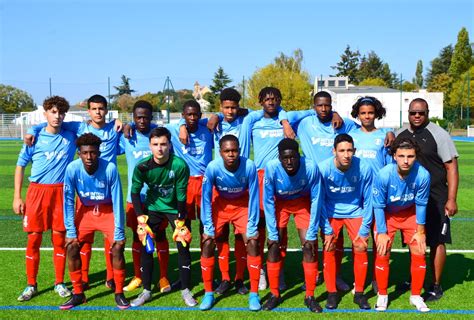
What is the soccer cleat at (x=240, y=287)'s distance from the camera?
16.5 ft

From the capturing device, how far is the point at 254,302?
4.59m

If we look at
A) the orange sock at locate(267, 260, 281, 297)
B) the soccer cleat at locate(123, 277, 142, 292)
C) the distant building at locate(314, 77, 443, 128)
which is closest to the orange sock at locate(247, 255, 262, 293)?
the orange sock at locate(267, 260, 281, 297)

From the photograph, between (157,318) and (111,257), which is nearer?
(157,318)

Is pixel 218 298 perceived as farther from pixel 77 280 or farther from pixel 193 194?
pixel 77 280

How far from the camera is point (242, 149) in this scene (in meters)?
5.41

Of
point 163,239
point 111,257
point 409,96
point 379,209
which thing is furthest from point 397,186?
point 409,96

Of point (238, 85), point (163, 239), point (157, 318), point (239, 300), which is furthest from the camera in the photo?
point (238, 85)

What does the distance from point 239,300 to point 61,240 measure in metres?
2.04

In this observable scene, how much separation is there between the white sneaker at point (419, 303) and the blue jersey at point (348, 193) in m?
0.82

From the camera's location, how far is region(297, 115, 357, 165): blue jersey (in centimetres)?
534

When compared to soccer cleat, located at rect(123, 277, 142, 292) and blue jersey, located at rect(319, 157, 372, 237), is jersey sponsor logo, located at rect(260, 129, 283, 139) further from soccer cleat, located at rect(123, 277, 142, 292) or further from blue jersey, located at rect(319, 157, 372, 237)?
soccer cleat, located at rect(123, 277, 142, 292)

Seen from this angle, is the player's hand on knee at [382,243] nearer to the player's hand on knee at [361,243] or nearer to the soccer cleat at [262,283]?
the player's hand on knee at [361,243]

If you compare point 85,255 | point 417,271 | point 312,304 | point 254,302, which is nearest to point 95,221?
point 85,255

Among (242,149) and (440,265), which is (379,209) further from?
(242,149)
